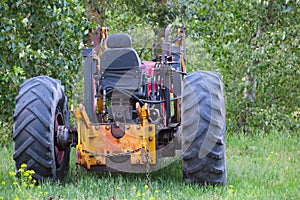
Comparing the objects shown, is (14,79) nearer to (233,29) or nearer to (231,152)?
(231,152)

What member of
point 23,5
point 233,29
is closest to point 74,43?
point 23,5

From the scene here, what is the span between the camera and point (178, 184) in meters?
5.88

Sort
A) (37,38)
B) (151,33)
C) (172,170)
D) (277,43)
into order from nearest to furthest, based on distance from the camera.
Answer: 1. (172,170)
2. (37,38)
3. (277,43)
4. (151,33)

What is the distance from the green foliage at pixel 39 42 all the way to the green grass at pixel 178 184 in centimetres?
115

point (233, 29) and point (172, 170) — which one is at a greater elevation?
point (233, 29)

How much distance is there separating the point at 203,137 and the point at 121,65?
1205mm

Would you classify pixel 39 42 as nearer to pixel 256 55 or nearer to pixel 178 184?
pixel 178 184

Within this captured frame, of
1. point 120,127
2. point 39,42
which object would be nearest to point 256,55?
point 39,42

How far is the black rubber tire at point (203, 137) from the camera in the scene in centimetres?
563

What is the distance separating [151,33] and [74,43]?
663cm

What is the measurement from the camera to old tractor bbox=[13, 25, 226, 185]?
5.66m

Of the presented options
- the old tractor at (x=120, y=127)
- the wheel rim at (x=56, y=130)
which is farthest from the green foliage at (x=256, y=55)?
the wheel rim at (x=56, y=130)

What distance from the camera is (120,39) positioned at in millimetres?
6125

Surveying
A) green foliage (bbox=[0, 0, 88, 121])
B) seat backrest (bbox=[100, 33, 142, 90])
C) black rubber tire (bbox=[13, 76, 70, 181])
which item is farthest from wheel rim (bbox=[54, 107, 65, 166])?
green foliage (bbox=[0, 0, 88, 121])
